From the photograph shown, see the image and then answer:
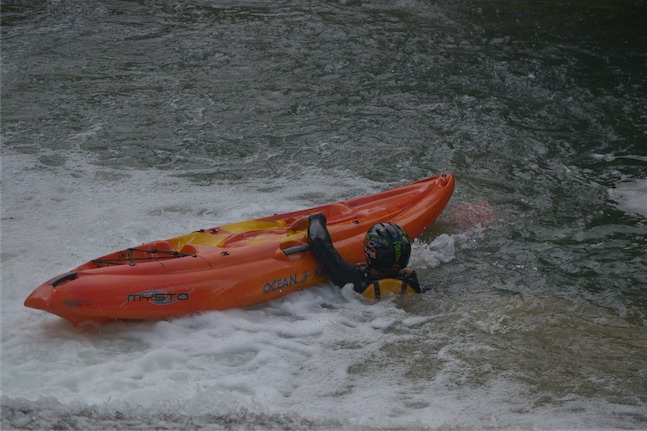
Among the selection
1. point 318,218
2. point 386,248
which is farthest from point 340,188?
point 386,248

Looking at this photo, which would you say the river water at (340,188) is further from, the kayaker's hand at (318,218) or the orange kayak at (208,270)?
the kayaker's hand at (318,218)

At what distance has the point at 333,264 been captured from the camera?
6320mm

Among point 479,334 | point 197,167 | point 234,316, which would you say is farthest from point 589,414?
point 197,167

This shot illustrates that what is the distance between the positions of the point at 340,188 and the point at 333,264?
7.21 ft

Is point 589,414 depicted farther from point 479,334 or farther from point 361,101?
point 361,101

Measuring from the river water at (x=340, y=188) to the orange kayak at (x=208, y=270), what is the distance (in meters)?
0.14

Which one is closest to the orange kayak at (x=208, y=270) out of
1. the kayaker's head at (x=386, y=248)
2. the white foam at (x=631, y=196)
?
the kayaker's head at (x=386, y=248)

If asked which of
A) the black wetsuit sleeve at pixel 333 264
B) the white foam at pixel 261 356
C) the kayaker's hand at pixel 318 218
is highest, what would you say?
the kayaker's hand at pixel 318 218

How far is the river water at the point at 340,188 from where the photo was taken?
16.9 feet

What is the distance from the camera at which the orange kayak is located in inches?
215

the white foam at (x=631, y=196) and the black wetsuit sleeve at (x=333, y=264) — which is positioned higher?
the black wetsuit sleeve at (x=333, y=264)

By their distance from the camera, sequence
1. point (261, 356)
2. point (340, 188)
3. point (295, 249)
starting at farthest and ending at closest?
point (340, 188) → point (295, 249) → point (261, 356)

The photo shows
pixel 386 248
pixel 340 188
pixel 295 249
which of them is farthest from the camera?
pixel 340 188

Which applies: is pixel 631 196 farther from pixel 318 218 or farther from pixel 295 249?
pixel 295 249
